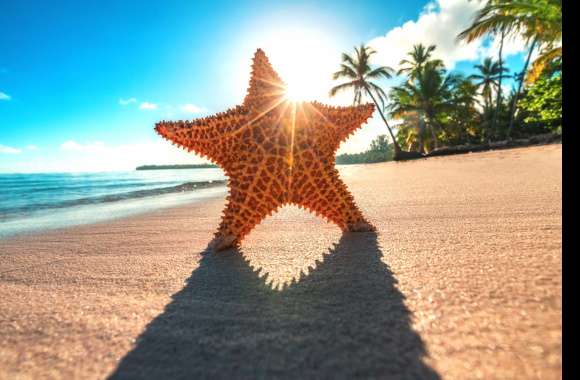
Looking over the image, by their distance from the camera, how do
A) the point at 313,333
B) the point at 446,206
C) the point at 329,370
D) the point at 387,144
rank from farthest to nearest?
the point at 387,144
the point at 446,206
the point at 313,333
the point at 329,370

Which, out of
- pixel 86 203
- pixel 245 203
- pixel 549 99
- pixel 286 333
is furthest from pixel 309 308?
pixel 549 99

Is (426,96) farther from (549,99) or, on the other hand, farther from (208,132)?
(208,132)

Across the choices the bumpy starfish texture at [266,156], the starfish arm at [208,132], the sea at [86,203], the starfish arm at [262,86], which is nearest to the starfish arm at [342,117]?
the bumpy starfish texture at [266,156]

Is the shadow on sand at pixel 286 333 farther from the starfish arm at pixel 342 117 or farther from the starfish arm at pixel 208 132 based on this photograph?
the starfish arm at pixel 342 117

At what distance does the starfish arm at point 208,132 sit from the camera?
6.92 ft

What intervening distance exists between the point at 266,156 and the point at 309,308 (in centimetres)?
120

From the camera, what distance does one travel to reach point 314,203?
2232mm

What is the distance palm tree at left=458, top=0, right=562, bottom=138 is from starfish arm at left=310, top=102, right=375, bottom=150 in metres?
19.7

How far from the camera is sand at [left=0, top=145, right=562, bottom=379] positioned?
0.89m

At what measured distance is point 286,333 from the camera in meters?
1.05

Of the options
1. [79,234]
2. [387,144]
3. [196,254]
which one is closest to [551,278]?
[196,254]

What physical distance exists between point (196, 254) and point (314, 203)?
3.23 ft

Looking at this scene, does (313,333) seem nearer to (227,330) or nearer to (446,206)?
(227,330)

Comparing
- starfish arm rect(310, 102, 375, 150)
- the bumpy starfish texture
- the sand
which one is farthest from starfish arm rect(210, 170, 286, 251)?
starfish arm rect(310, 102, 375, 150)
